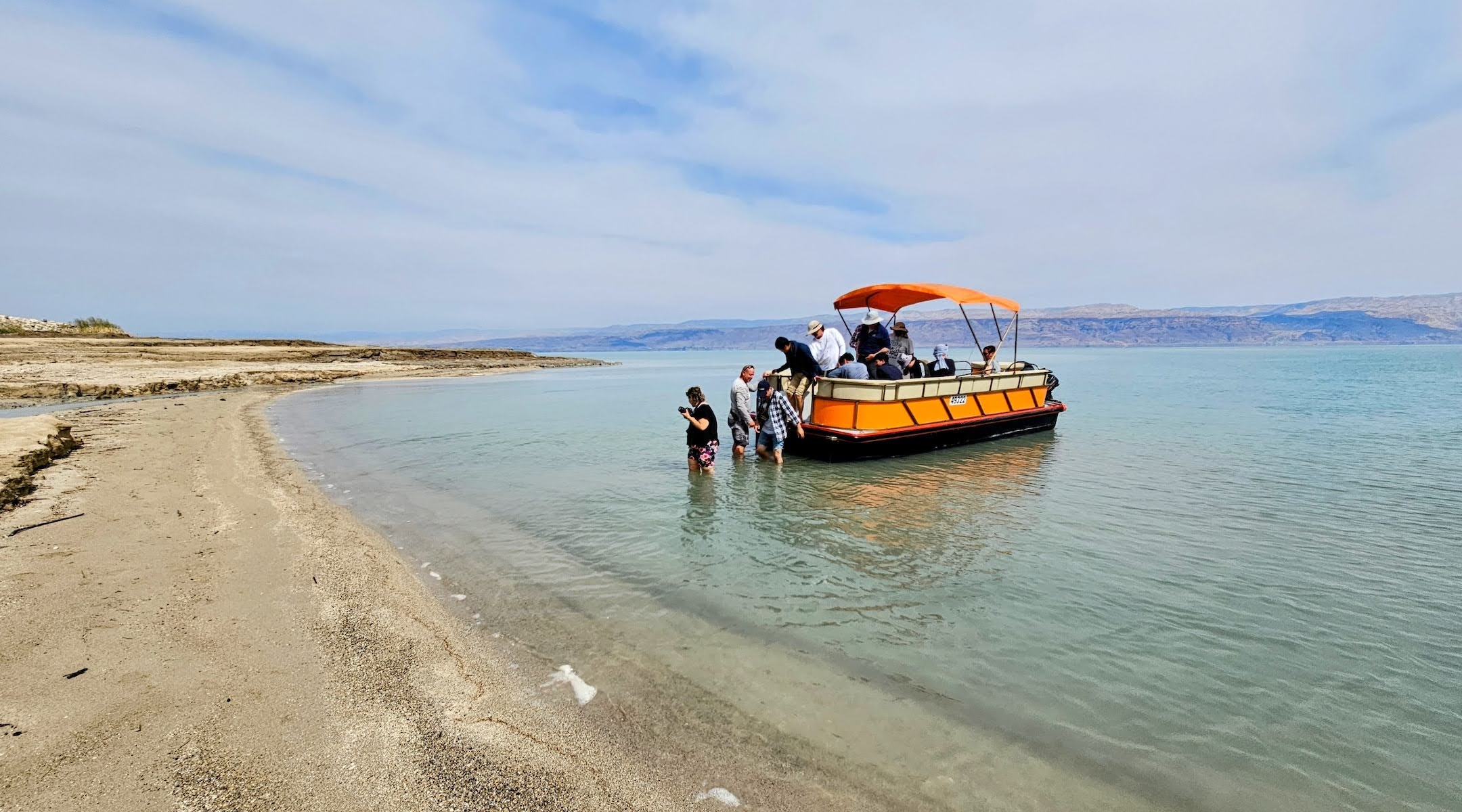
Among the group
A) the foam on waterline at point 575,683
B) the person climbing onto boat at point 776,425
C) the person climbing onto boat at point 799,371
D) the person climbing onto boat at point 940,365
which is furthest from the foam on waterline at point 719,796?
the person climbing onto boat at point 940,365

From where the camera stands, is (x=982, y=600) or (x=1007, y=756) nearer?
(x=1007, y=756)

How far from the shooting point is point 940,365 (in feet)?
50.2

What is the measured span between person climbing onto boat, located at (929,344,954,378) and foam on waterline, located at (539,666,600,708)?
40.2 feet

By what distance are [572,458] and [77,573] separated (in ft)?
28.5

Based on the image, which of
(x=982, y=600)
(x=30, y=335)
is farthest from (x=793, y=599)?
(x=30, y=335)

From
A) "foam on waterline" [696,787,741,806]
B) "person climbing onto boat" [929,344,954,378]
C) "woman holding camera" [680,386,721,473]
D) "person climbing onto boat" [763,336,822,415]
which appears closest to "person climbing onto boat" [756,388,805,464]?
"person climbing onto boat" [763,336,822,415]

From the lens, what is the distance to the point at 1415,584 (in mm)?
6375

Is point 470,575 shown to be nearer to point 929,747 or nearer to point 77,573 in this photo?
point 77,573

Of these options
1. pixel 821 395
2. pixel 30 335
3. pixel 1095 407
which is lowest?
pixel 1095 407

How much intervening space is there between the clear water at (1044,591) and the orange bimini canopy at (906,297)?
3.67 metres

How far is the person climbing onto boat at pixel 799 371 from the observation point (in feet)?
43.2

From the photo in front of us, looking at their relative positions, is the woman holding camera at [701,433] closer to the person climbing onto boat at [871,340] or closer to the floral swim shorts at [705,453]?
the floral swim shorts at [705,453]

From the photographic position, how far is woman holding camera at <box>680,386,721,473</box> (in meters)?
11.4

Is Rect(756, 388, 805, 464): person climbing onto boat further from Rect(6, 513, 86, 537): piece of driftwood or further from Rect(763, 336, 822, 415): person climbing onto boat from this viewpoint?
Rect(6, 513, 86, 537): piece of driftwood
